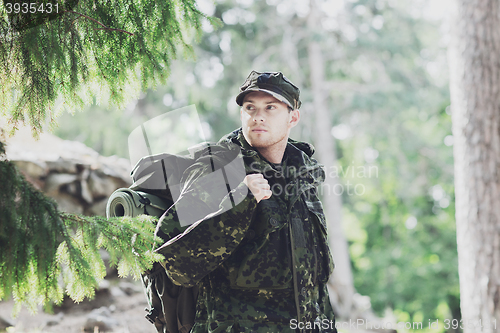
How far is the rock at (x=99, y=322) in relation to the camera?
176 inches

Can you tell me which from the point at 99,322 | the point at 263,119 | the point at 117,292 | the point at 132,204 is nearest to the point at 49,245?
the point at 132,204

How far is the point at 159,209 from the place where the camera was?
2320mm

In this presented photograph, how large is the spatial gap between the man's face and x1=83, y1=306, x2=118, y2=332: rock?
322 centimetres

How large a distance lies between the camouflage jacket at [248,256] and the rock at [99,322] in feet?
9.25

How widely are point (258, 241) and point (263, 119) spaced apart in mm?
757

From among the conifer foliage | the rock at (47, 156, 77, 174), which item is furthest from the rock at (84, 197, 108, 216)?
the conifer foliage

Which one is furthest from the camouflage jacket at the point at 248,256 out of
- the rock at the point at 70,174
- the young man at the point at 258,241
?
the rock at the point at 70,174

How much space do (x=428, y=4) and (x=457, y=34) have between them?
31.9 ft

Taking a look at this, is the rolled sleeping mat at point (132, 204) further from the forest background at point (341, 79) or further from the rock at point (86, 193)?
the forest background at point (341, 79)

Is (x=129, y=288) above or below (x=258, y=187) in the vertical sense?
below

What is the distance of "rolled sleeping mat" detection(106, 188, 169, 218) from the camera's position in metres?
2.17

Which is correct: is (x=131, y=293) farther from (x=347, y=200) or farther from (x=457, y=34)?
(x=347, y=200)

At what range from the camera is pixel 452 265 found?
16047 mm

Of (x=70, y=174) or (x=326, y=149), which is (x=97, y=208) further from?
(x=326, y=149)
